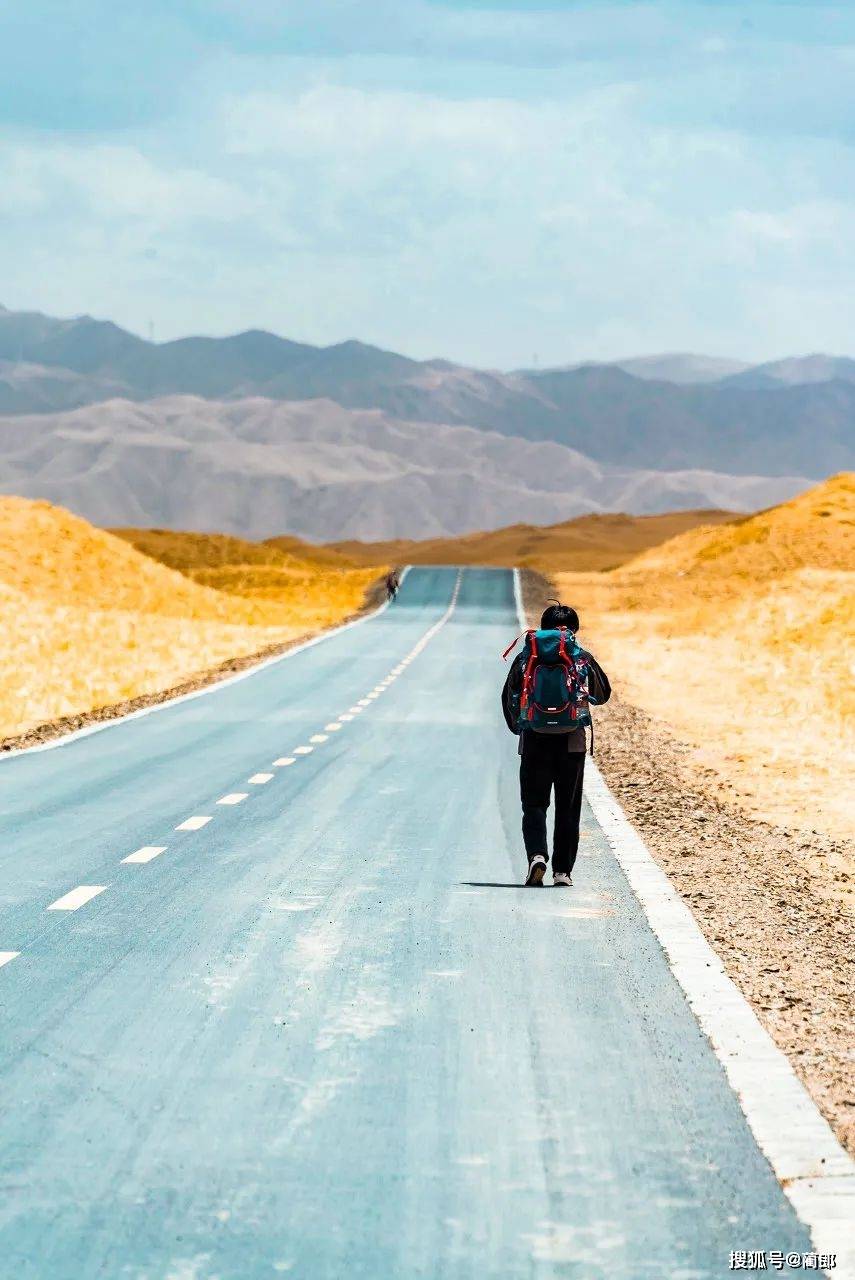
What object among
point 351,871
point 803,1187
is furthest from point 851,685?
point 803,1187

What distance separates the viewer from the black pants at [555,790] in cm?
Answer: 1134

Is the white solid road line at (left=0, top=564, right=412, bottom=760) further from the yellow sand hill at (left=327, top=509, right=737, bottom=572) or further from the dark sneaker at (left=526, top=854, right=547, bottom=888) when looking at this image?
the yellow sand hill at (left=327, top=509, right=737, bottom=572)

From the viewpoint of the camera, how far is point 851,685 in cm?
3428

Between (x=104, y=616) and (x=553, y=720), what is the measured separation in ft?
163

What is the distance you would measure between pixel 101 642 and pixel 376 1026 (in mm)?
40924

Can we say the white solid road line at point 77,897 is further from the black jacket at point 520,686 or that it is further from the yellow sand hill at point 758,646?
the yellow sand hill at point 758,646

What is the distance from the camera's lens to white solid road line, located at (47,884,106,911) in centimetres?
1047

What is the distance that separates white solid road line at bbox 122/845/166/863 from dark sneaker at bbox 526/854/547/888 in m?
2.66

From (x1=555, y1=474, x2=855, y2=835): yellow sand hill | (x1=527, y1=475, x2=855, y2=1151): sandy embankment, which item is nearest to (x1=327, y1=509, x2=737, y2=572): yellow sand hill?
(x1=555, y1=474, x2=855, y2=835): yellow sand hill

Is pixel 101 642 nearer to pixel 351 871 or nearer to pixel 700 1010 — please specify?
pixel 351 871

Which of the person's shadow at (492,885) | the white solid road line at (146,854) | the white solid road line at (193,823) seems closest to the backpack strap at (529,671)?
the person's shadow at (492,885)

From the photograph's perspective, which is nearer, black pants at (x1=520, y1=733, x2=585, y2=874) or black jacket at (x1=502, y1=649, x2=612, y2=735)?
black jacket at (x1=502, y1=649, x2=612, y2=735)

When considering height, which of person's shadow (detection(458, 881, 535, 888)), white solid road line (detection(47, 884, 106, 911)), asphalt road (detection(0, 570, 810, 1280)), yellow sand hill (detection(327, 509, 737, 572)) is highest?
asphalt road (detection(0, 570, 810, 1280))

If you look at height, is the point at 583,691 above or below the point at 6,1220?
above
